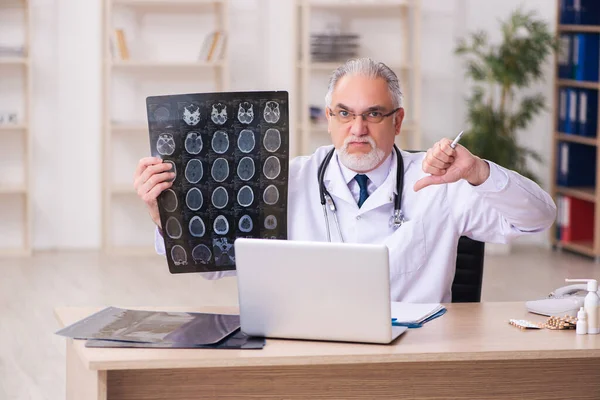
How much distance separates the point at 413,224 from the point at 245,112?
61 centimetres

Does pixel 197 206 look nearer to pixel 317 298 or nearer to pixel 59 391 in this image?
pixel 317 298

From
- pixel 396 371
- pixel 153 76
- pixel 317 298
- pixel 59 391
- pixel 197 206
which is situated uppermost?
pixel 153 76

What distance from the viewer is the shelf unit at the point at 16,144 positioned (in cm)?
654

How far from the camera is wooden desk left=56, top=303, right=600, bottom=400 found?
2.01 meters

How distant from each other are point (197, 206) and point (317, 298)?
1.60ft

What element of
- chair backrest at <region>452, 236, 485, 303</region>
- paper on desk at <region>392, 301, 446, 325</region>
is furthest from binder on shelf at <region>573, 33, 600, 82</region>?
paper on desk at <region>392, 301, 446, 325</region>

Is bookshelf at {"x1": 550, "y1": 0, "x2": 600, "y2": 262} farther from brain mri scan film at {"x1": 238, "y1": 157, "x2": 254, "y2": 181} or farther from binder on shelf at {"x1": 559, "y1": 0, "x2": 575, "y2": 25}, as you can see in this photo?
brain mri scan film at {"x1": 238, "y1": 157, "x2": 254, "y2": 181}

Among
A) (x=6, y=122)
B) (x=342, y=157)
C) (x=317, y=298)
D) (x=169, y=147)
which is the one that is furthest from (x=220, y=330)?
(x=6, y=122)

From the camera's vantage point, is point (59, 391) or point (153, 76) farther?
point (153, 76)

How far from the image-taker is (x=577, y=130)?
22.6 ft

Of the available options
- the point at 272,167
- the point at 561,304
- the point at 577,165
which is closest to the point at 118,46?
the point at 577,165

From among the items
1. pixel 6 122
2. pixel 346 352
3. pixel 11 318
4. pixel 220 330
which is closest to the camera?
pixel 346 352

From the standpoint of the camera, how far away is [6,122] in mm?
6586

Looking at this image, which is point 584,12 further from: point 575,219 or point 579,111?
point 575,219
